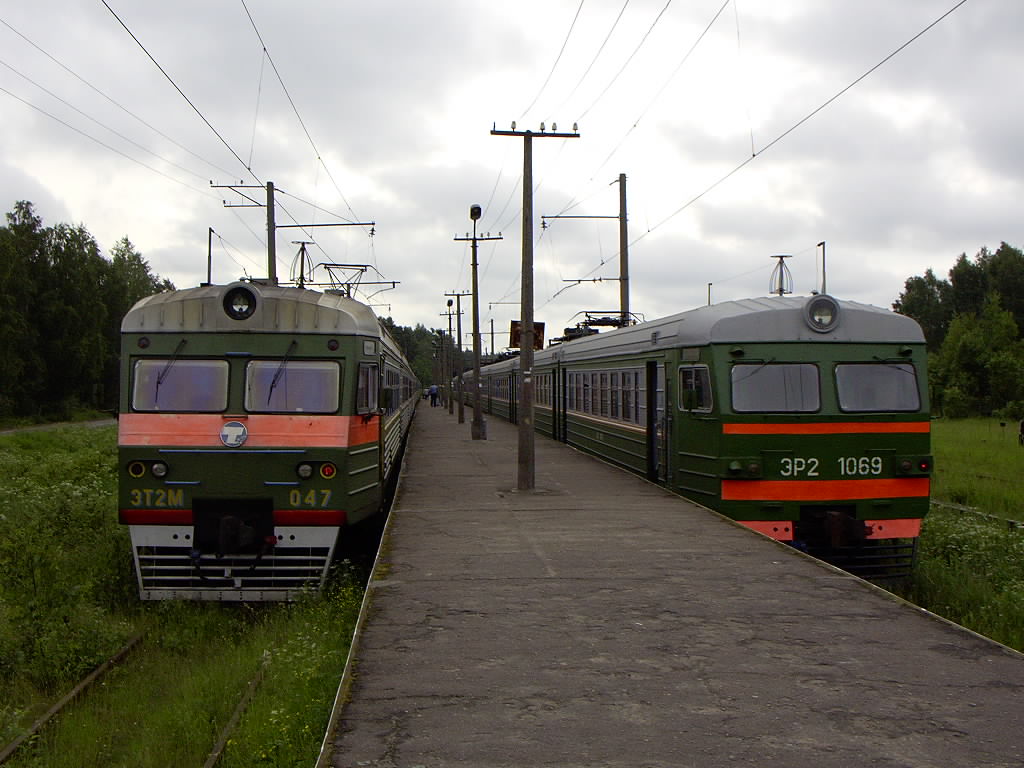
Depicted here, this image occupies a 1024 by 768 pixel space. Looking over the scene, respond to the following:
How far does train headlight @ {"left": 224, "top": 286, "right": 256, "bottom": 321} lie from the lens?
942 centimetres

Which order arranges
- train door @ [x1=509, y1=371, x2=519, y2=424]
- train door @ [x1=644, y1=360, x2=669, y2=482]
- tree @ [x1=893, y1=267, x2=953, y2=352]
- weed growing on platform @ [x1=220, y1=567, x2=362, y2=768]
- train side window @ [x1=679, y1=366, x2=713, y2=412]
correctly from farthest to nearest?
tree @ [x1=893, y1=267, x2=953, y2=352]
train door @ [x1=509, y1=371, x2=519, y2=424]
train door @ [x1=644, y1=360, x2=669, y2=482]
train side window @ [x1=679, y1=366, x2=713, y2=412]
weed growing on platform @ [x1=220, y1=567, x2=362, y2=768]

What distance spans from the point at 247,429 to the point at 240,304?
4.10ft

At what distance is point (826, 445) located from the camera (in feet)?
34.2

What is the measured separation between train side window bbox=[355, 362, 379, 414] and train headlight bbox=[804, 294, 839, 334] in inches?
189

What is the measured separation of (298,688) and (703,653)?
8.37 feet

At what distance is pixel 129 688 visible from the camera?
7395mm

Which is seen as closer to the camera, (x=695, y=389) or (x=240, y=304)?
(x=240, y=304)

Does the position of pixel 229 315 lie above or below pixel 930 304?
below

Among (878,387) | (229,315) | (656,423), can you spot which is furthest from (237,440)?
(878,387)

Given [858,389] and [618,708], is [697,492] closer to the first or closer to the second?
[858,389]

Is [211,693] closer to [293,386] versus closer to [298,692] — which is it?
[298,692]

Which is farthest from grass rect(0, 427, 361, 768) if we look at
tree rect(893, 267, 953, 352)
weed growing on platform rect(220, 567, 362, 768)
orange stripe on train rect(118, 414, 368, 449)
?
tree rect(893, 267, 953, 352)

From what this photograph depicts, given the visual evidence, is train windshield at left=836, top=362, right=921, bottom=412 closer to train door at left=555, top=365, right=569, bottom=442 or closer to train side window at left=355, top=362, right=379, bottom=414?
train side window at left=355, top=362, right=379, bottom=414

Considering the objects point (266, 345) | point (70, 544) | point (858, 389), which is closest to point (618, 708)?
point (266, 345)
